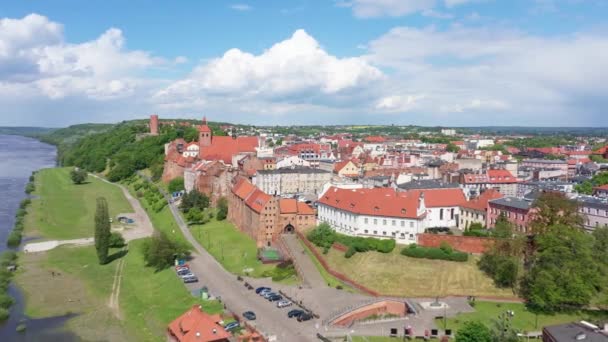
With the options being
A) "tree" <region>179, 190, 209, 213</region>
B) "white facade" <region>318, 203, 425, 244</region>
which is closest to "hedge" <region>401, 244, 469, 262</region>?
"white facade" <region>318, 203, 425, 244</region>

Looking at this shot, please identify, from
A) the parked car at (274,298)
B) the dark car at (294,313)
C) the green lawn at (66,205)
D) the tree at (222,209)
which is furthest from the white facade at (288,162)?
the dark car at (294,313)

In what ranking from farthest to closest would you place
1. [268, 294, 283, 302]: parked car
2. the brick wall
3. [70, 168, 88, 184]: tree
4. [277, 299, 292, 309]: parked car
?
[70, 168, 88, 184]: tree, the brick wall, [268, 294, 283, 302]: parked car, [277, 299, 292, 309]: parked car

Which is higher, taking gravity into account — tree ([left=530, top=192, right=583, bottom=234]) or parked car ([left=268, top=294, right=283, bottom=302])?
tree ([left=530, top=192, right=583, bottom=234])

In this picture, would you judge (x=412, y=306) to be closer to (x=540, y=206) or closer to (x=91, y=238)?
(x=540, y=206)

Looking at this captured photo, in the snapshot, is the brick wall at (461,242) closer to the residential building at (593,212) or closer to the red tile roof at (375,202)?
the red tile roof at (375,202)

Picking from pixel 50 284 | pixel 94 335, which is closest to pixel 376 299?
pixel 94 335

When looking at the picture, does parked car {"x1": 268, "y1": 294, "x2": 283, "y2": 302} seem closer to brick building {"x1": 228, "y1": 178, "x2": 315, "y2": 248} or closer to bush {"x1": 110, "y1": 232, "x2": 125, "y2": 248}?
brick building {"x1": 228, "y1": 178, "x2": 315, "y2": 248}

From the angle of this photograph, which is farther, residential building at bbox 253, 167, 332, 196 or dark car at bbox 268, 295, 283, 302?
residential building at bbox 253, 167, 332, 196

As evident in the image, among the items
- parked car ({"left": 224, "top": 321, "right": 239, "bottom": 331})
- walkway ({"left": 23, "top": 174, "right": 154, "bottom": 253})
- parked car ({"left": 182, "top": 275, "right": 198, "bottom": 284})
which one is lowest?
walkway ({"left": 23, "top": 174, "right": 154, "bottom": 253})
